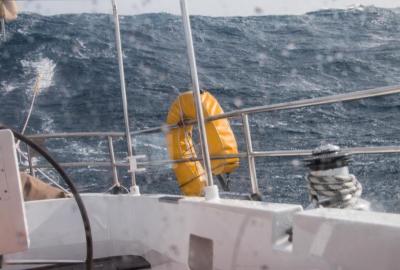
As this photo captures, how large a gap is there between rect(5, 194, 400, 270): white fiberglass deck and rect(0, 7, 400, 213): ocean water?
19.0ft

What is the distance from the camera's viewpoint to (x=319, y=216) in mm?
→ 1306

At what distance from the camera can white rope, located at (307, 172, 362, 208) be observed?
1875 millimetres

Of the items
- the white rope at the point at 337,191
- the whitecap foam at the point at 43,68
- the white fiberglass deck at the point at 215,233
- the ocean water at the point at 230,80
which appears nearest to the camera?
the white fiberglass deck at the point at 215,233

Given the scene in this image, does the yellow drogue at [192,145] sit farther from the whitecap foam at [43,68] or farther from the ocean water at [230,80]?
the whitecap foam at [43,68]

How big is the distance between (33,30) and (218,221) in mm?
28267

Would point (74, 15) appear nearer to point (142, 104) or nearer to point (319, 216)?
point (142, 104)

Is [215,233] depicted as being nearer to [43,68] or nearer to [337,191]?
[337,191]

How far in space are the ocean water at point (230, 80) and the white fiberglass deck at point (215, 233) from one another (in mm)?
5782

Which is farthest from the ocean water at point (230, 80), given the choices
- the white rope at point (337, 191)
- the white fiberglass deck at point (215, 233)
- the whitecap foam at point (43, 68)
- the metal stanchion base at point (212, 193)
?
the metal stanchion base at point (212, 193)

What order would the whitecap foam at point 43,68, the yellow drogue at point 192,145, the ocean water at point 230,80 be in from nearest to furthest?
the yellow drogue at point 192,145 → the ocean water at point 230,80 → the whitecap foam at point 43,68

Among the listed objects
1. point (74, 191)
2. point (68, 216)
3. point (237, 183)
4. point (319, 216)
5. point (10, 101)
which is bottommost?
point (237, 183)

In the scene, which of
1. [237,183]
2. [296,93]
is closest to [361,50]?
[296,93]

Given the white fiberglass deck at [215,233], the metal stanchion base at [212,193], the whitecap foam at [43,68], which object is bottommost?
the white fiberglass deck at [215,233]

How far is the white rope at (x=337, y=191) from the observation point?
73.8 inches
